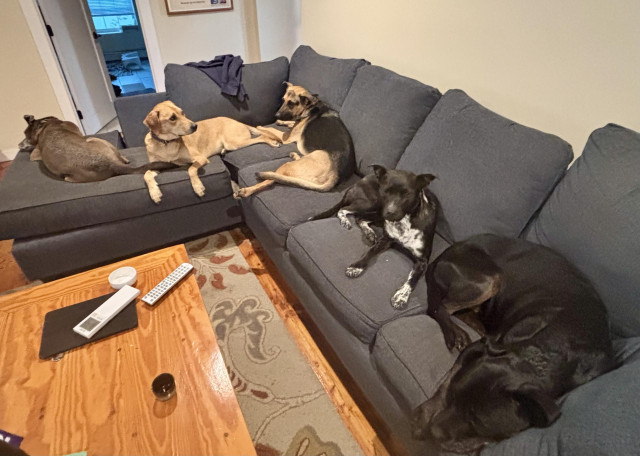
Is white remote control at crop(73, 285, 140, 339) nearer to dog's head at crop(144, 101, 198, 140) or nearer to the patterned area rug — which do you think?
the patterned area rug

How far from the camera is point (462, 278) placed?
4.51 ft

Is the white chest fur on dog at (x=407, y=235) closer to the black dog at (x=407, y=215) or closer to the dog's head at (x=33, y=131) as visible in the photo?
the black dog at (x=407, y=215)

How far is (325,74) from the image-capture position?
283 centimetres

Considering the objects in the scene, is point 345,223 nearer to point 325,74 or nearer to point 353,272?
point 353,272

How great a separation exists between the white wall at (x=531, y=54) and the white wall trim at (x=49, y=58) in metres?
3.46

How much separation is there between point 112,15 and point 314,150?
9718mm

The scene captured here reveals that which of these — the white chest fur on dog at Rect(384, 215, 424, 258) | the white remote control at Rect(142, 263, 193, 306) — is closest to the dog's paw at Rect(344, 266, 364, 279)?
the white chest fur on dog at Rect(384, 215, 424, 258)

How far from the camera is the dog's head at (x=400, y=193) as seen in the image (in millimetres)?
1642

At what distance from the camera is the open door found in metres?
3.75

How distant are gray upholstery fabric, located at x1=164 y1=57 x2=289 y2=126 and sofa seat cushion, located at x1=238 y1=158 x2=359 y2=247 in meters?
0.98

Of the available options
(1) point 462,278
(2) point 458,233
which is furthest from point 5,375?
(2) point 458,233

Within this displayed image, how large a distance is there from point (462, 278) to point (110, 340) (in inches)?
54.9

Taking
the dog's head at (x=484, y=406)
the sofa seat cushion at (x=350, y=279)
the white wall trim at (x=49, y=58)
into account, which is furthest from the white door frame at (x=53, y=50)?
the dog's head at (x=484, y=406)

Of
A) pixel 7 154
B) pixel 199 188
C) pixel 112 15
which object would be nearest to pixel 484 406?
pixel 199 188
